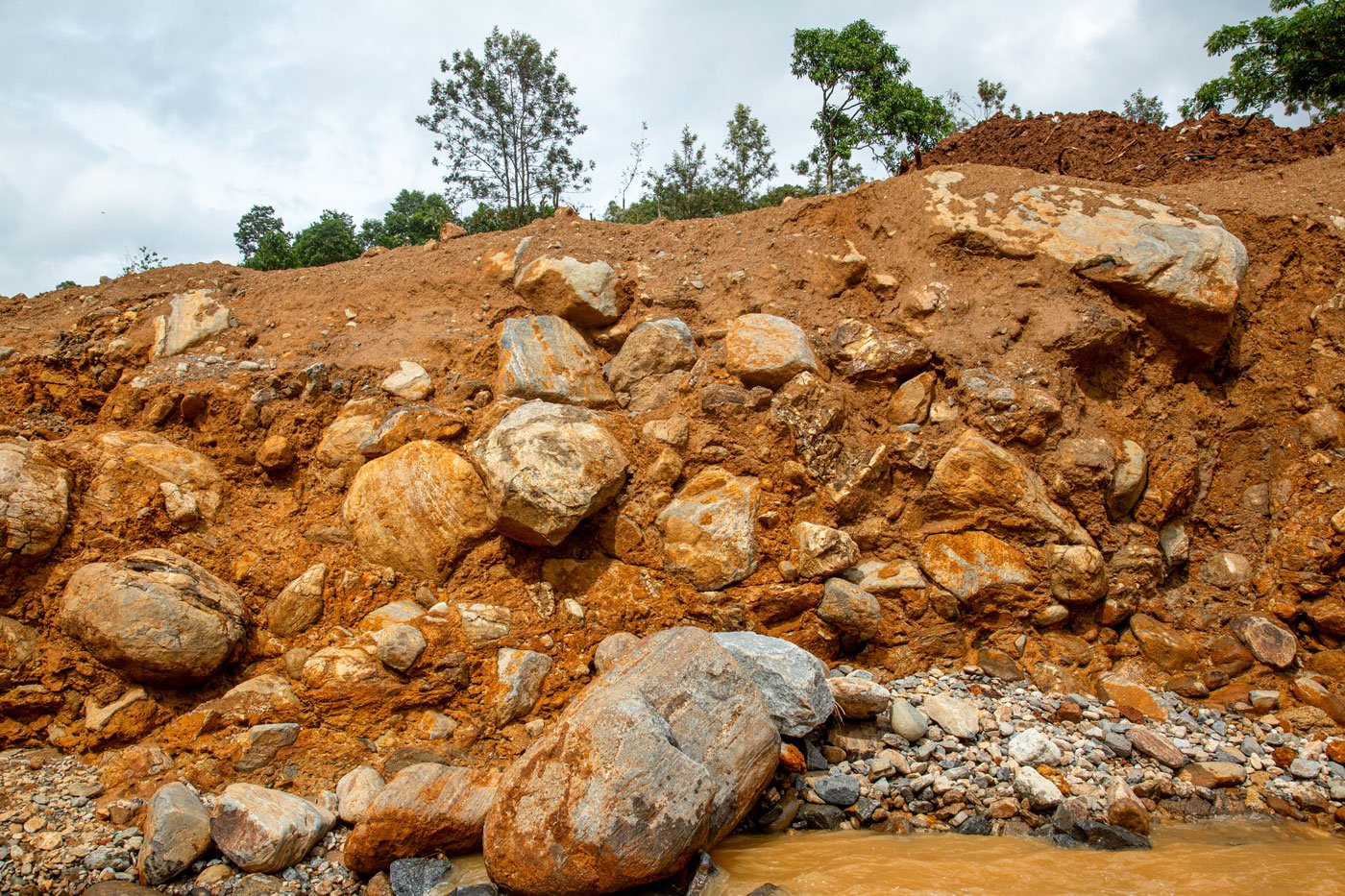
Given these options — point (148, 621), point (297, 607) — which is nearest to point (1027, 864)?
point (297, 607)

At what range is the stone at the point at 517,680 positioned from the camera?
15.5ft

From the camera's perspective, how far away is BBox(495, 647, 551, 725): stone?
4715mm

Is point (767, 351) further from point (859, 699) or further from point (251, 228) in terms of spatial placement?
point (251, 228)

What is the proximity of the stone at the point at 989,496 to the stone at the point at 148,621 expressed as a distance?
5011mm

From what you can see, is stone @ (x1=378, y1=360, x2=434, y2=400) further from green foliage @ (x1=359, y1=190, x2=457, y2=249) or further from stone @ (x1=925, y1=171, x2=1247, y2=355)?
green foliage @ (x1=359, y1=190, x2=457, y2=249)

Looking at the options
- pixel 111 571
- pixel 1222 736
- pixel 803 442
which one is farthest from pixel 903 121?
pixel 111 571

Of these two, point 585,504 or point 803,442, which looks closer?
point 585,504

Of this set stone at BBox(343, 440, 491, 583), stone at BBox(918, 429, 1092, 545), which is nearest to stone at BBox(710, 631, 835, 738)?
stone at BBox(918, 429, 1092, 545)

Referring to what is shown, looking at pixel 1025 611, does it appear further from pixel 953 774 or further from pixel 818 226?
pixel 818 226

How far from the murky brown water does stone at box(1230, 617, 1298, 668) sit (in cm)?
137

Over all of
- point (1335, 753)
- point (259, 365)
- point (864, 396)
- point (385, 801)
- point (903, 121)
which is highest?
point (903, 121)

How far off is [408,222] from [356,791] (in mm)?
14386

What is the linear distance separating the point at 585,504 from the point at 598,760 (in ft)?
6.61

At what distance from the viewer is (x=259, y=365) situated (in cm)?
645
